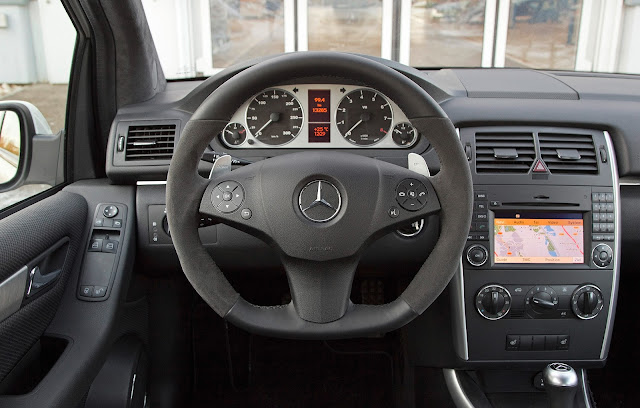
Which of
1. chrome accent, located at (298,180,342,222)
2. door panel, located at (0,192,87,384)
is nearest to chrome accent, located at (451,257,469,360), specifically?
chrome accent, located at (298,180,342,222)

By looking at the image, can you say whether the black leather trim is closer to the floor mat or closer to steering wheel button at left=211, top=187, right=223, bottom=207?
steering wheel button at left=211, top=187, right=223, bottom=207

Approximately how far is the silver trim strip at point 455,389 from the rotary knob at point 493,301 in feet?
0.94

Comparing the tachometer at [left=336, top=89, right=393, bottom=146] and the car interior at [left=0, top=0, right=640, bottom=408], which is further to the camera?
the tachometer at [left=336, top=89, right=393, bottom=146]

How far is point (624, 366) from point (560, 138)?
108 centimetres

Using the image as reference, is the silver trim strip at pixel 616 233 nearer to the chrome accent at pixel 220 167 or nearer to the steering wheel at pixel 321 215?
the steering wheel at pixel 321 215

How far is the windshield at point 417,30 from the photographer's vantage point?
4.83 metres

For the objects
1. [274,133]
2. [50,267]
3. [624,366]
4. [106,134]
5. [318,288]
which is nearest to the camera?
[318,288]

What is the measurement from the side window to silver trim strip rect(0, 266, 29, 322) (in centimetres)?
33

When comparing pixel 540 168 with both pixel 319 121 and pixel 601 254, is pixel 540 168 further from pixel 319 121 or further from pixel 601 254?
pixel 319 121

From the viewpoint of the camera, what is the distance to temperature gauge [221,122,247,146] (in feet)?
5.89

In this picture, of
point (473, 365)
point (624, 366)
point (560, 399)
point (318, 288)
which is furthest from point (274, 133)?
point (624, 366)

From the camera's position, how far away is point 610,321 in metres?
1.86

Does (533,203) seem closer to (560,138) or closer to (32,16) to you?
(560,138)

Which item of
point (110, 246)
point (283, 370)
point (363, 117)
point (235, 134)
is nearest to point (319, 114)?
point (363, 117)
